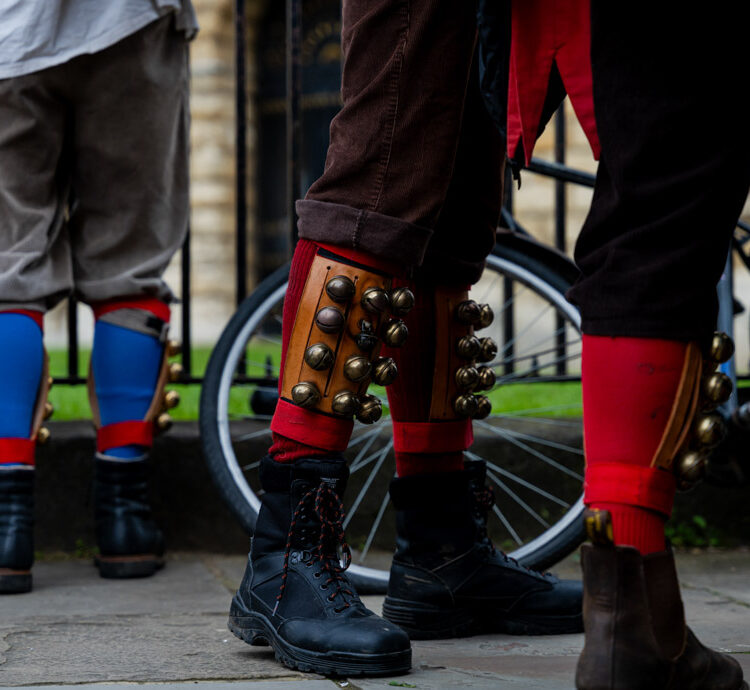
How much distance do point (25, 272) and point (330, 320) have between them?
0.99 meters

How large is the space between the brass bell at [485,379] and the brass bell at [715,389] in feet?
1.99

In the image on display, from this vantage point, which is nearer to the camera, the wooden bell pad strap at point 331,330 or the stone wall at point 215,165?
the wooden bell pad strap at point 331,330

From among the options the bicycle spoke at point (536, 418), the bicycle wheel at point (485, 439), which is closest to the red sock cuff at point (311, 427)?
the bicycle wheel at point (485, 439)

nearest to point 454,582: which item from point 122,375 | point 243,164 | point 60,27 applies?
point 122,375

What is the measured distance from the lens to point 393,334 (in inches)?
60.4

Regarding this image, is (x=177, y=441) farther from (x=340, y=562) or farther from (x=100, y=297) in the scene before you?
(x=340, y=562)

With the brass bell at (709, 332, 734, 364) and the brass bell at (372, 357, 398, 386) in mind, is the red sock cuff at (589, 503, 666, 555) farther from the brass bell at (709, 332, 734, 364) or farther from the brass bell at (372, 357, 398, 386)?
the brass bell at (372, 357, 398, 386)

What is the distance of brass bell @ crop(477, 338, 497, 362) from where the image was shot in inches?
72.7

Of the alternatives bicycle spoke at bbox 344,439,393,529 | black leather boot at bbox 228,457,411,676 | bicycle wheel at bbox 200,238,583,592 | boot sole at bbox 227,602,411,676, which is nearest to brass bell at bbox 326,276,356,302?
black leather boot at bbox 228,457,411,676

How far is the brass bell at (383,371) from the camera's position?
1.54 meters

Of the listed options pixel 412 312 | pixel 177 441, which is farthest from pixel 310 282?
pixel 177 441

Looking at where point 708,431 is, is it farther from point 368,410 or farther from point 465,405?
point 465,405

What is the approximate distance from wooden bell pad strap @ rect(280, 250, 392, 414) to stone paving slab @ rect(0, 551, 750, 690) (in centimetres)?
34

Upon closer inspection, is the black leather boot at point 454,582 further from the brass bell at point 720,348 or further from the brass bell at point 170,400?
the brass bell at point 170,400
